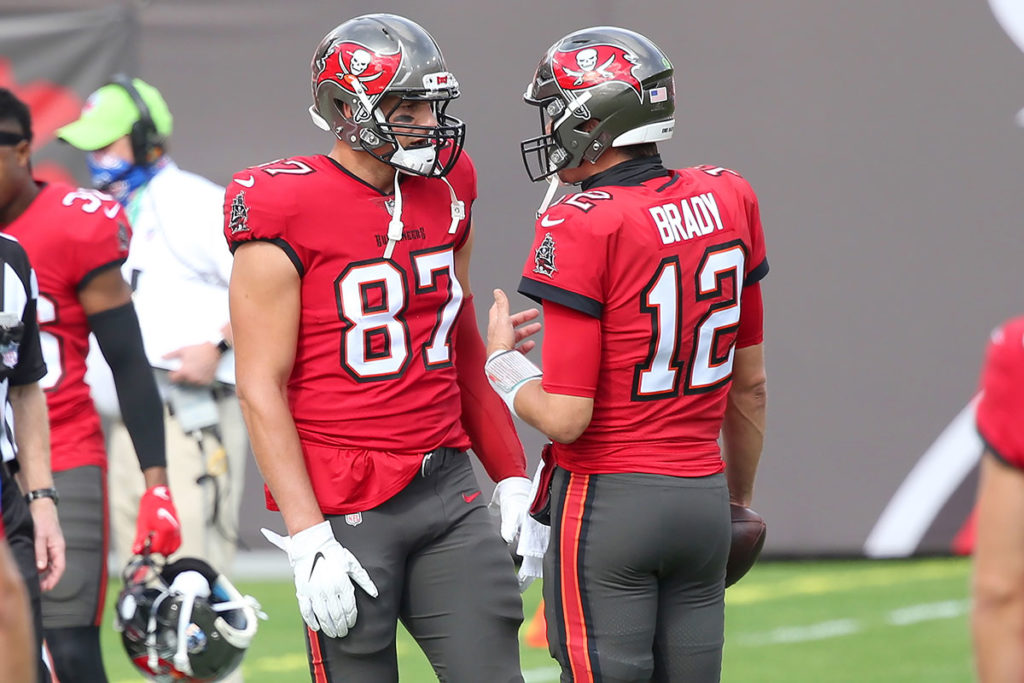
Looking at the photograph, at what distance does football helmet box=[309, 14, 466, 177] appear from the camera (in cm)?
294

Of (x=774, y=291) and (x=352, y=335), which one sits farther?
(x=774, y=291)

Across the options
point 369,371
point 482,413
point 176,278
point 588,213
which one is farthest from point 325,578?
point 176,278

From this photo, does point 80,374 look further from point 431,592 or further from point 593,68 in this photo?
point 593,68

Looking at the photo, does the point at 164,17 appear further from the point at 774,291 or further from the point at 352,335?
the point at 352,335

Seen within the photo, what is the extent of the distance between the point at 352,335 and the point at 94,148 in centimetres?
259

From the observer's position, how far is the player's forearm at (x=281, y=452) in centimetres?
282

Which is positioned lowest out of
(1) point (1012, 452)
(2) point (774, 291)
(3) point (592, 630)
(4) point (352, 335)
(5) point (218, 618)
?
(2) point (774, 291)

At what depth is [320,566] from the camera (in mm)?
2801

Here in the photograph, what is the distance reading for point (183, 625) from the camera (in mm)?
3330

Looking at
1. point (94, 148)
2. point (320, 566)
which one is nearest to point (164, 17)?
point (94, 148)

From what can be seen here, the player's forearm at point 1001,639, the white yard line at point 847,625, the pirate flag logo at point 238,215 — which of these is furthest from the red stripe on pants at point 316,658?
the white yard line at point 847,625

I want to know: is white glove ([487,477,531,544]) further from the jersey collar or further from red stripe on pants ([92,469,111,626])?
red stripe on pants ([92,469,111,626])

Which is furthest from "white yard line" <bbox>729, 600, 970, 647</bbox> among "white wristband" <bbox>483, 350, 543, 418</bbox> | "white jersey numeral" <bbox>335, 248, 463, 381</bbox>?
"white jersey numeral" <bbox>335, 248, 463, 381</bbox>

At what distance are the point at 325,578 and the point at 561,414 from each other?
566 mm
